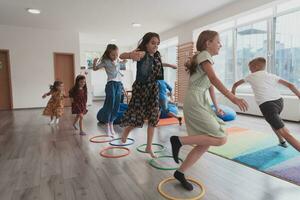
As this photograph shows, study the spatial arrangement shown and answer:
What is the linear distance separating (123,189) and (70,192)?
15.9 inches

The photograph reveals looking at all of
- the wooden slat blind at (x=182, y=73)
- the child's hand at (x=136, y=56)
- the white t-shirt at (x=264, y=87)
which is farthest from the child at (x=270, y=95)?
the wooden slat blind at (x=182, y=73)

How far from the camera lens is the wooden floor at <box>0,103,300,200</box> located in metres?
1.61

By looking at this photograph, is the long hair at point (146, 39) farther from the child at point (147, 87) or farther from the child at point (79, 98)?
the child at point (79, 98)

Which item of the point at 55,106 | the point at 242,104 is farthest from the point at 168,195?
the point at 55,106

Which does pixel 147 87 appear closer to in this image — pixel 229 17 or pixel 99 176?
pixel 99 176

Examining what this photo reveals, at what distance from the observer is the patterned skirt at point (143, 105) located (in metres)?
2.28

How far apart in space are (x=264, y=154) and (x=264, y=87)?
0.75m

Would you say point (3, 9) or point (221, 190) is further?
point (3, 9)

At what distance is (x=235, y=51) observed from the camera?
5.97m

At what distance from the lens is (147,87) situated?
228 cm

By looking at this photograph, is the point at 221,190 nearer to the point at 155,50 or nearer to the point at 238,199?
the point at 238,199

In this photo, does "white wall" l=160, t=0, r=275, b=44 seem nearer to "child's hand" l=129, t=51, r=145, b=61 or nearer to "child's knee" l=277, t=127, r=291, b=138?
"child's knee" l=277, t=127, r=291, b=138

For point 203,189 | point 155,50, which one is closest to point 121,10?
point 155,50

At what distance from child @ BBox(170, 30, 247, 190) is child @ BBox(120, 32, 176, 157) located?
635 millimetres
